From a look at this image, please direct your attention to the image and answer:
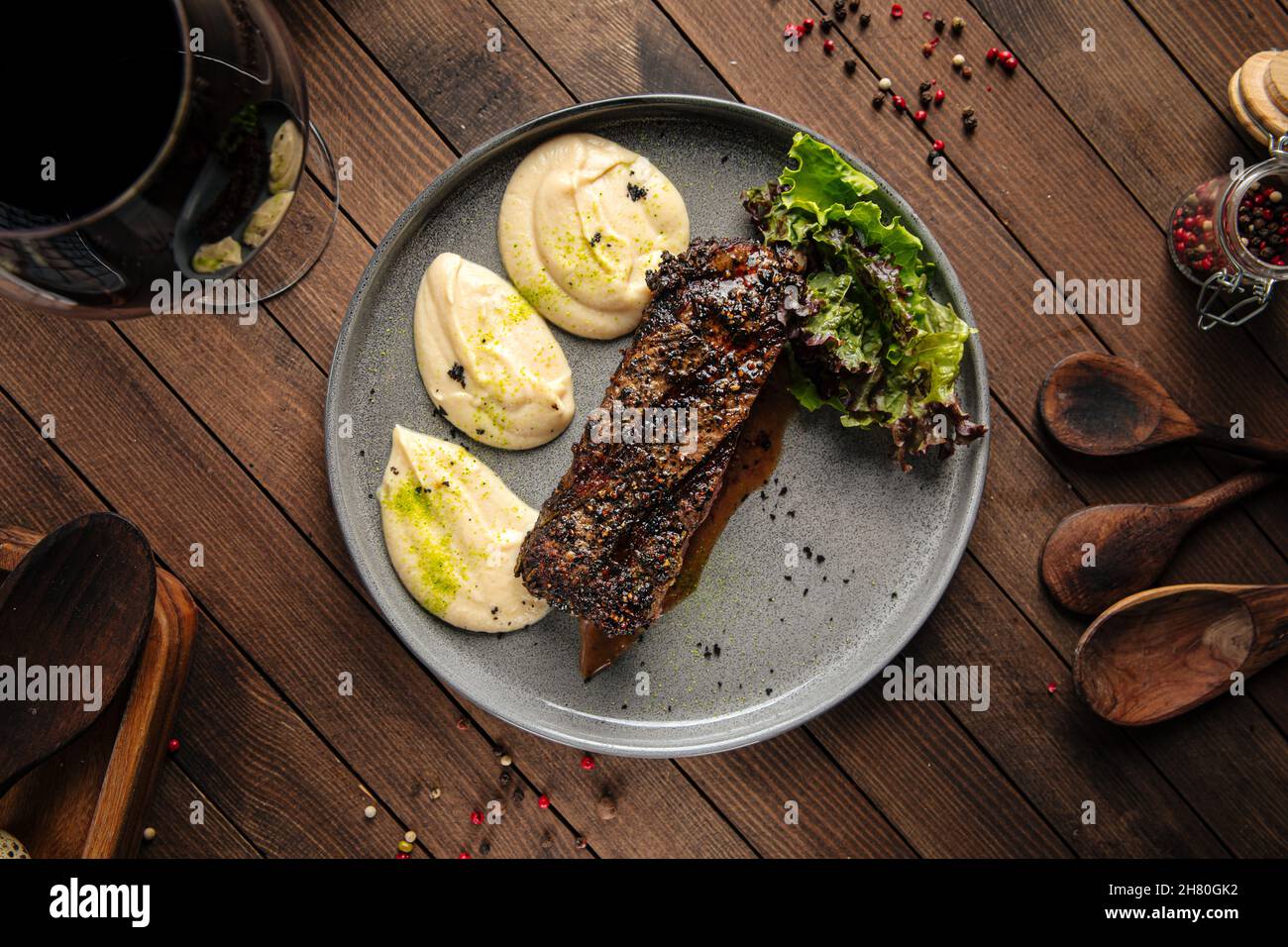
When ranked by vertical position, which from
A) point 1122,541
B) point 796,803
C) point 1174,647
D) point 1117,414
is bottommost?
point 1174,647

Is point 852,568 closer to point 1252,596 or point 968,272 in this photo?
point 968,272

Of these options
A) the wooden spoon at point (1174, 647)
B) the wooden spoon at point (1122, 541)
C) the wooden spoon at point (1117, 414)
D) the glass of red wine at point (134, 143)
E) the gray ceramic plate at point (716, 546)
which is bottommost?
the wooden spoon at point (1174, 647)

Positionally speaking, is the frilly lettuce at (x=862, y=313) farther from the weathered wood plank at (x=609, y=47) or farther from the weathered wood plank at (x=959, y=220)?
the weathered wood plank at (x=609, y=47)

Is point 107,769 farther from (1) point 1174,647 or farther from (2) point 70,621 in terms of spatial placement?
(1) point 1174,647

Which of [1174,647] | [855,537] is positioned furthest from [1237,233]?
[855,537]

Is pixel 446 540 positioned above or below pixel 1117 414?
above

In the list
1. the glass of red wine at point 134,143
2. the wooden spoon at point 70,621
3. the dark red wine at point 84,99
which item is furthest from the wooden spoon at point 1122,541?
the wooden spoon at point 70,621

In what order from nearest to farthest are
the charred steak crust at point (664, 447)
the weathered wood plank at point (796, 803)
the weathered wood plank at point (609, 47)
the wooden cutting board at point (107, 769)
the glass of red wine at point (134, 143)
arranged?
the glass of red wine at point (134, 143), the charred steak crust at point (664, 447), the wooden cutting board at point (107, 769), the weathered wood plank at point (609, 47), the weathered wood plank at point (796, 803)

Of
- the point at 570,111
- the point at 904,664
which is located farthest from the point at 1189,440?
the point at 570,111
